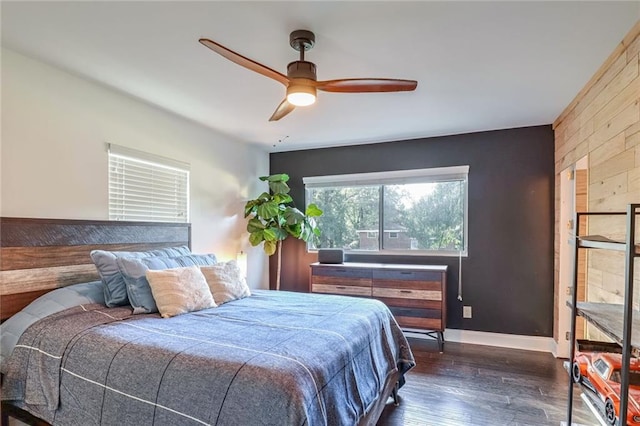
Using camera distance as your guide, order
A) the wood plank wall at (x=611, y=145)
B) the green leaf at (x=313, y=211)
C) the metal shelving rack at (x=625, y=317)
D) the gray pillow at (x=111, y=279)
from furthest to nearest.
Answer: the green leaf at (x=313, y=211), the gray pillow at (x=111, y=279), the wood plank wall at (x=611, y=145), the metal shelving rack at (x=625, y=317)

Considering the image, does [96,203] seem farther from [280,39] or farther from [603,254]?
[603,254]

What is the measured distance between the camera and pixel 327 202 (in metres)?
4.85

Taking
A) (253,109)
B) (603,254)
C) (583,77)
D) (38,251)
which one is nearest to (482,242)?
(603,254)

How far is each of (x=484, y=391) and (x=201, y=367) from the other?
2.32 metres

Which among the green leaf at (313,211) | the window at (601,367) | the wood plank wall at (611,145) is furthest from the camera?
the green leaf at (313,211)

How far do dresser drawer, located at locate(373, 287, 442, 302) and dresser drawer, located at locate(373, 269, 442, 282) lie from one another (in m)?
0.12

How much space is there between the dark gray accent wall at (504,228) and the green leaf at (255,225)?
1.76 meters

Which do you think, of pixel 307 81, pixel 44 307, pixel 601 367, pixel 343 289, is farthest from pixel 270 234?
pixel 601 367

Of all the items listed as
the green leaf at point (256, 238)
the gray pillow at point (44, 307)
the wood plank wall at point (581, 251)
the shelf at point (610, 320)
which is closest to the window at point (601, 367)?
the shelf at point (610, 320)

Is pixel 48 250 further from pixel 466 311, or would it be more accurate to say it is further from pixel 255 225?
pixel 466 311

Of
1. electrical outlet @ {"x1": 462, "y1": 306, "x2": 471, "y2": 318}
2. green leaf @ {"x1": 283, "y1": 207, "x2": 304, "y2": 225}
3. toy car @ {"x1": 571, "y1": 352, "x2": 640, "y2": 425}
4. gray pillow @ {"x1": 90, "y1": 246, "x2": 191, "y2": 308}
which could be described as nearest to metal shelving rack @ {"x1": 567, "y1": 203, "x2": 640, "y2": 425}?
toy car @ {"x1": 571, "y1": 352, "x2": 640, "y2": 425}

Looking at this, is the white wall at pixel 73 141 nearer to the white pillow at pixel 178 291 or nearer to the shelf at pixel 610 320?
the white pillow at pixel 178 291

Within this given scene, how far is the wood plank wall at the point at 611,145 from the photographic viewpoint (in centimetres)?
195

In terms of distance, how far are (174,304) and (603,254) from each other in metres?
2.88
